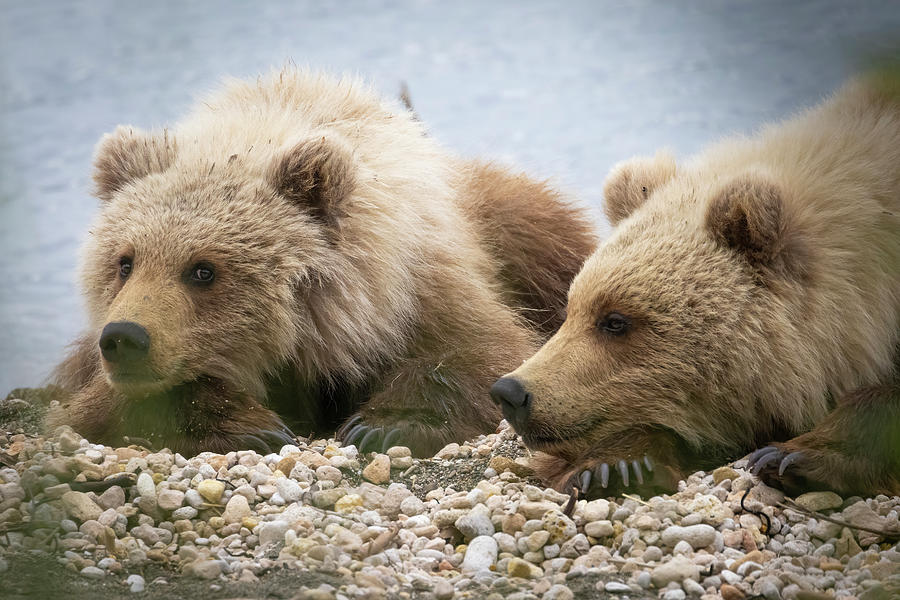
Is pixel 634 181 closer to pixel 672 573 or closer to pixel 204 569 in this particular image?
pixel 672 573

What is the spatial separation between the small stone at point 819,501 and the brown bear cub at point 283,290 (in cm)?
137

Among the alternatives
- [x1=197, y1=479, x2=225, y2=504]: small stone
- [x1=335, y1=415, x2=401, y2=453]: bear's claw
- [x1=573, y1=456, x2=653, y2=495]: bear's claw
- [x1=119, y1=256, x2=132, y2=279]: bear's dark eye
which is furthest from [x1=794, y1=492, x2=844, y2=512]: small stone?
[x1=119, y1=256, x2=132, y2=279]: bear's dark eye

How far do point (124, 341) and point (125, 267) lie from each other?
456mm

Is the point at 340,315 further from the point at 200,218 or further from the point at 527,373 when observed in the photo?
the point at 527,373

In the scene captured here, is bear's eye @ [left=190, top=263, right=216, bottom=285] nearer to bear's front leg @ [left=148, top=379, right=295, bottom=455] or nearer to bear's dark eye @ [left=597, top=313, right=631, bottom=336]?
bear's front leg @ [left=148, top=379, right=295, bottom=455]

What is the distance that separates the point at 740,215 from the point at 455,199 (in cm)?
172

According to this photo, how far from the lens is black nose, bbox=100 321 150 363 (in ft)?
11.4

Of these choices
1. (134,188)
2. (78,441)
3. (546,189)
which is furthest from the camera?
(546,189)

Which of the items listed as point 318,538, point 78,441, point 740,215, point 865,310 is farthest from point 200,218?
point 865,310

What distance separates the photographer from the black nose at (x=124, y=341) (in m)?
3.46

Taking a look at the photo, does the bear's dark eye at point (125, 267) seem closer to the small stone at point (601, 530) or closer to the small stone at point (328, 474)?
the small stone at point (328, 474)

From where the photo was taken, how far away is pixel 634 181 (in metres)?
3.73

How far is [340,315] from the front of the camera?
3898 mm

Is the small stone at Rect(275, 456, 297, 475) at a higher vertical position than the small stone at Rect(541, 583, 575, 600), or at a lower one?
lower
